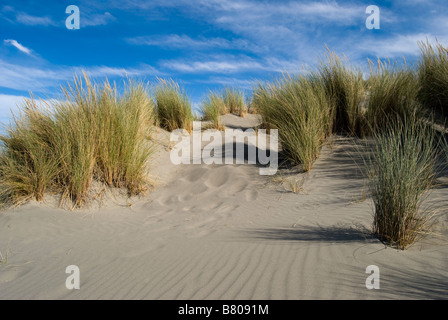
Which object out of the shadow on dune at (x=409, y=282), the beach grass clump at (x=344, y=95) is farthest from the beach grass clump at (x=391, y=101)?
the shadow on dune at (x=409, y=282)

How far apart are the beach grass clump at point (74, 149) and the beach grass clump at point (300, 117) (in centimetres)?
276

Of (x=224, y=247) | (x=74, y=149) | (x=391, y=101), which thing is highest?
(x=391, y=101)

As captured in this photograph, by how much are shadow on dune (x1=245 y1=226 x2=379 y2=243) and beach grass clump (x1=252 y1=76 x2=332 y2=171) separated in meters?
2.33

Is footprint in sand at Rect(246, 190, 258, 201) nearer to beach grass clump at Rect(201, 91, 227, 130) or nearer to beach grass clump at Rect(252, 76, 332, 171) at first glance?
beach grass clump at Rect(252, 76, 332, 171)

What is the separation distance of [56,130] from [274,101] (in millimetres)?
4219

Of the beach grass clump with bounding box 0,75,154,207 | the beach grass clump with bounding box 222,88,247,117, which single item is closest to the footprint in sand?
the beach grass clump with bounding box 0,75,154,207

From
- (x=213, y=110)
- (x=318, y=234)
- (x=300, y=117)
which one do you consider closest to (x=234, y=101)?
(x=213, y=110)

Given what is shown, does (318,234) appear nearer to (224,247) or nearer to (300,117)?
(224,247)

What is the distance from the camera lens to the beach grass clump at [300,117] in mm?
5426

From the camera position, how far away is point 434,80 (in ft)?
21.0

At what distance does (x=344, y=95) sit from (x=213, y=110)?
362cm

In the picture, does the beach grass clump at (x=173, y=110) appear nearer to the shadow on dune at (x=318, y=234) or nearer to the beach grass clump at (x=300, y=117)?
the beach grass clump at (x=300, y=117)

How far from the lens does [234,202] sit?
181 inches
